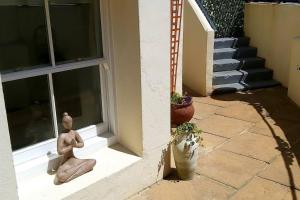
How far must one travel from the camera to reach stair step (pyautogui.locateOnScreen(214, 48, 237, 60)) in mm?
7402

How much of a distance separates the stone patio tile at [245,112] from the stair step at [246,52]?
6.39ft

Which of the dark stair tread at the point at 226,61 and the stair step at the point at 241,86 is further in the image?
the dark stair tread at the point at 226,61

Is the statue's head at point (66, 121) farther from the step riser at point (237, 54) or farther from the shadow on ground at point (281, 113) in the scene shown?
the step riser at point (237, 54)

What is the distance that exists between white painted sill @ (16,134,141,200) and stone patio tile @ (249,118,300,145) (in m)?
2.30

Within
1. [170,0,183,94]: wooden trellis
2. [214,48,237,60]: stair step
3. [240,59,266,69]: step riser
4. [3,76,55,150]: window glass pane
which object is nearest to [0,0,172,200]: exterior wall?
[3,76,55,150]: window glass pane

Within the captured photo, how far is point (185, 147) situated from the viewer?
3.42 metres

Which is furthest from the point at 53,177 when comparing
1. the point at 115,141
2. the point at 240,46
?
the point at 240,46

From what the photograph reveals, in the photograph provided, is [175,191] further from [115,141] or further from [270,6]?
[270,6]

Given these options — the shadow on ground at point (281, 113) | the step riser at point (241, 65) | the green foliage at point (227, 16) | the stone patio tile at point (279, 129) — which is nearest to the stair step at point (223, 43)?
the green foliage at point (227, 16)

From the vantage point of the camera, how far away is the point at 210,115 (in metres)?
5.61

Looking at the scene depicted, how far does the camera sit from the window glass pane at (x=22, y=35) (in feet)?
8.53

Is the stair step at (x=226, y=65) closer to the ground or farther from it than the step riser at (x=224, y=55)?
closer to the ground

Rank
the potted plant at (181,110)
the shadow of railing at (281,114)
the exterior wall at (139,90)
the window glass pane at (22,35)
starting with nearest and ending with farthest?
the window glass pane at (22,35) < the exterior wall at (139,90) < the shadow of railing at (281,114) < the potted plant at (181,110)

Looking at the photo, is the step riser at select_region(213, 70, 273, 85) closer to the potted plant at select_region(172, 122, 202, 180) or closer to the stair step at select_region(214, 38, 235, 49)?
the stair step at select_region(214, 38, 235, 49)
